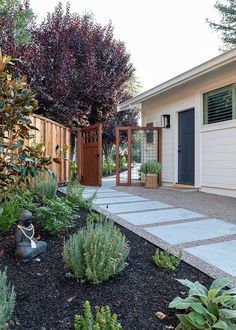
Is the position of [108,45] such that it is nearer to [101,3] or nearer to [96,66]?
[96,66]

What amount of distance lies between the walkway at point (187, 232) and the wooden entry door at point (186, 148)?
283cm

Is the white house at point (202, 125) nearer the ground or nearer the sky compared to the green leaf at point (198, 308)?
nearer the sky

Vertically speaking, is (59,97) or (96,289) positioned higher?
(59,97)

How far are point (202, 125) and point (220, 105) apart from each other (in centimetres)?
66

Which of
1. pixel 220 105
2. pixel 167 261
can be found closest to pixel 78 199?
pixel 167 261

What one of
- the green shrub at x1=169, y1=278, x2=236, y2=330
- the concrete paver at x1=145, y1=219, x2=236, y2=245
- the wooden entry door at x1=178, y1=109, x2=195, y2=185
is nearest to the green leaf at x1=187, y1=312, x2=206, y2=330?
the green shrub at x1=169, y1=278, x2=236, y2=330

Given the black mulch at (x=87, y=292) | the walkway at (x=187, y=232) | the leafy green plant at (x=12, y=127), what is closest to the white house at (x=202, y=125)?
the walkway at (x=187, y=232)

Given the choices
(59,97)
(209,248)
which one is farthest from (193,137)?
(209,248)

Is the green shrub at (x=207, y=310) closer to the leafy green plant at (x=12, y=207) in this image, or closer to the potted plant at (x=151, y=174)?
the leafy green plant at (x=12, y=207)

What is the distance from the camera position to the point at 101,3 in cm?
1040

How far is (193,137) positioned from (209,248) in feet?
15.8

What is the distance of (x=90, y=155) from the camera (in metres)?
7.79

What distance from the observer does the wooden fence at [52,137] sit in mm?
5582

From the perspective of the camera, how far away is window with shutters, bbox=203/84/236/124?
18.9 feet
